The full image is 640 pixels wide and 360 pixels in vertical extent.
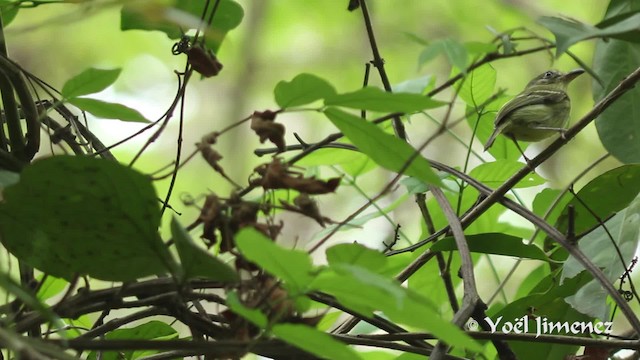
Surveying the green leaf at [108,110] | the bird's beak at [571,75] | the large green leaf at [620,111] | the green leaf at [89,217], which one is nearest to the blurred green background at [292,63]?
the bird's beak at [571,75]

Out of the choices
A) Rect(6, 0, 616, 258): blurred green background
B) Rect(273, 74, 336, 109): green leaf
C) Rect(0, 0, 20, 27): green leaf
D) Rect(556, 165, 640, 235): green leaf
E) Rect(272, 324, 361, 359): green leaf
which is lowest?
Rect(272, 324, 361, 359): green leaf

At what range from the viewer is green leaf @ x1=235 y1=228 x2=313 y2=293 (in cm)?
47

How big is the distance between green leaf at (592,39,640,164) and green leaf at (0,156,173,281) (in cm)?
83

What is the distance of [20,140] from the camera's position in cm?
81

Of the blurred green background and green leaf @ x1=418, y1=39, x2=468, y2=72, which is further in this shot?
the blurred green background

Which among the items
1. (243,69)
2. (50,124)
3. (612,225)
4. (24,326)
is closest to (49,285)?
(50,124)

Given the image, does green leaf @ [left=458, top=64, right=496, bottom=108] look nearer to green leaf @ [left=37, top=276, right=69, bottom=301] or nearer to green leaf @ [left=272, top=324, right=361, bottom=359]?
green leaf @ [left=37, top=276, right=69, bottom=301]

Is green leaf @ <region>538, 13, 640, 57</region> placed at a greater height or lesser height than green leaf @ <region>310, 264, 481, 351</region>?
greater

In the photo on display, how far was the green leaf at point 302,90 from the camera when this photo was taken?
0.60m

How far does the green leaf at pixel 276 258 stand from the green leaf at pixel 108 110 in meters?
0.28

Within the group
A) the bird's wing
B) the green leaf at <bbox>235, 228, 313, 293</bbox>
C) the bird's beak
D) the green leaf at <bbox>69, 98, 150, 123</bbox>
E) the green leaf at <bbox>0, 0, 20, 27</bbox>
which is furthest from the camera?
the bird's beak

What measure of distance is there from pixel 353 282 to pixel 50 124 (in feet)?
1.91

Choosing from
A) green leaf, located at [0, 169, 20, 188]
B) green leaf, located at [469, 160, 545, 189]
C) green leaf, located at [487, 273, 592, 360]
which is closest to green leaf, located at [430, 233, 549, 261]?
green leaf, located at [487, 273, 592, 360]

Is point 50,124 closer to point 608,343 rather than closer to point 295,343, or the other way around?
point 295,343
